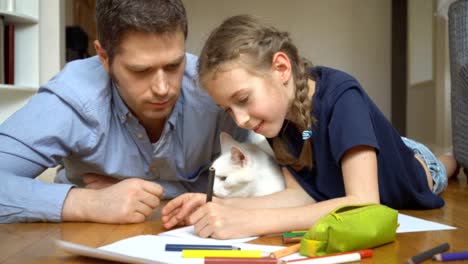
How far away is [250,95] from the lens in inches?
40.6

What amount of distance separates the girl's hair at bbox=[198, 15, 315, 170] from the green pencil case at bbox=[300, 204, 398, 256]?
280 mm

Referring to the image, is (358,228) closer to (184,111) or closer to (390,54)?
(184,111)

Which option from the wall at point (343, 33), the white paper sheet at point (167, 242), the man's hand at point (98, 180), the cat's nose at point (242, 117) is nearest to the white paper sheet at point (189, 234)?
the white paper sheet at point (167, 242)

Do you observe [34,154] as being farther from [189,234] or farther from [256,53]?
[256,53]

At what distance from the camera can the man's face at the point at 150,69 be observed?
112 centimetres

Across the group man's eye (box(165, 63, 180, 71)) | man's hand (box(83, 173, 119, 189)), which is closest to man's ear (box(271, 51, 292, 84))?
man's eye (box(165, 63, 180, 71))

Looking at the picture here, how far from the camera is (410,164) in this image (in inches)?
51.6

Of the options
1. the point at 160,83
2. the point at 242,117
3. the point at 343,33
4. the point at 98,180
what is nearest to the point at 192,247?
the point at 242,117

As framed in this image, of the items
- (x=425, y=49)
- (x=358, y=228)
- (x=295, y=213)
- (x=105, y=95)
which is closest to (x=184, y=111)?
(x=105, y=95)

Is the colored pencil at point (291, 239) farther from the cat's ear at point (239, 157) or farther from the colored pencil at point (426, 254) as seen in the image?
the cat's ear at point (239, 157)

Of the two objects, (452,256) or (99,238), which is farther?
(99,238)

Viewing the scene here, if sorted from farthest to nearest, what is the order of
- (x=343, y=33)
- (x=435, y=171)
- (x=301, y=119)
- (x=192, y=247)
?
(x=343, y=33), (x=435, y=171), (x=301, y=119), (x=192, y=247)

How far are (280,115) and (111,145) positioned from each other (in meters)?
0.49

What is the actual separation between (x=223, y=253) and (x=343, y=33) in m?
4.64
